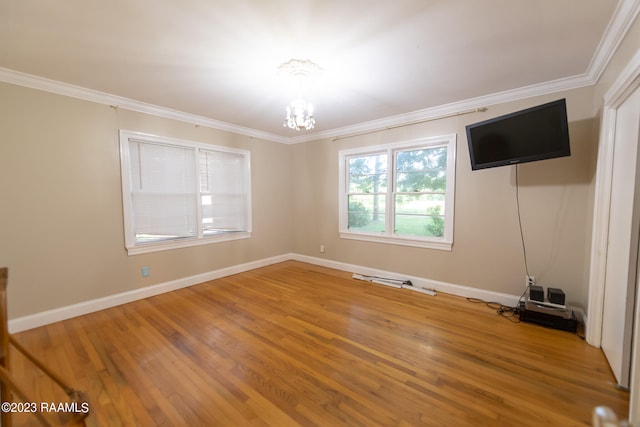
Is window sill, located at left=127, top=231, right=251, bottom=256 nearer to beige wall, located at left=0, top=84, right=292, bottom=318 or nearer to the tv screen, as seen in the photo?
beige wall, located at left=0, top=84, right=292, bottom=318

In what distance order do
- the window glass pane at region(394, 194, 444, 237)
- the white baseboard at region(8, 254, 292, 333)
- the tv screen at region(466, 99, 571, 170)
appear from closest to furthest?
1. the tv screen at region(466, 99, 571, 170)
2. the white baseboard at region(8, 254, 292, 333)
3. the window glass pane at region(394, 194, 444, 237)

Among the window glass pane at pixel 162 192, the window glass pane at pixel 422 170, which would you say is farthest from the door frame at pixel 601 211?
the window glass pane at pixel 162 192

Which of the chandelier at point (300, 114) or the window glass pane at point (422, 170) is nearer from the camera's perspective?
the chandelier at point (300, 114)

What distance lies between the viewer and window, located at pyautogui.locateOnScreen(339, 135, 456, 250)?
3.44 m

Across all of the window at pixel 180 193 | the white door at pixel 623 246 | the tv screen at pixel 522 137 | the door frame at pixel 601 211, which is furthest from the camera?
the window at pixel 180 193

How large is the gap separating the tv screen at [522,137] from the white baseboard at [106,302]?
157 inches

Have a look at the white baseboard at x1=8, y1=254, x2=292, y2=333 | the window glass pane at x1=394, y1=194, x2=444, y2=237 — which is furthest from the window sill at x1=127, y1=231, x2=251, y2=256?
the window glass pane at x1=394, y1=194, x2=444, y2=237

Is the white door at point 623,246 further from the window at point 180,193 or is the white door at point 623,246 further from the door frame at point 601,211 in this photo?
the window at point 180,193

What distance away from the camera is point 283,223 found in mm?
5129

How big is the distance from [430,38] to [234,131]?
3.26 metres

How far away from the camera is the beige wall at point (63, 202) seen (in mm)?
2439

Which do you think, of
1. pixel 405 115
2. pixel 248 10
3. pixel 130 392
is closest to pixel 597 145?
pixel 405 115

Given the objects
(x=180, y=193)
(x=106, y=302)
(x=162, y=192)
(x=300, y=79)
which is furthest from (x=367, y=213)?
→ (x=106, y=302)

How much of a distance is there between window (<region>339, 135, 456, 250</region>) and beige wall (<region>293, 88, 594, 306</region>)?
13 cm
